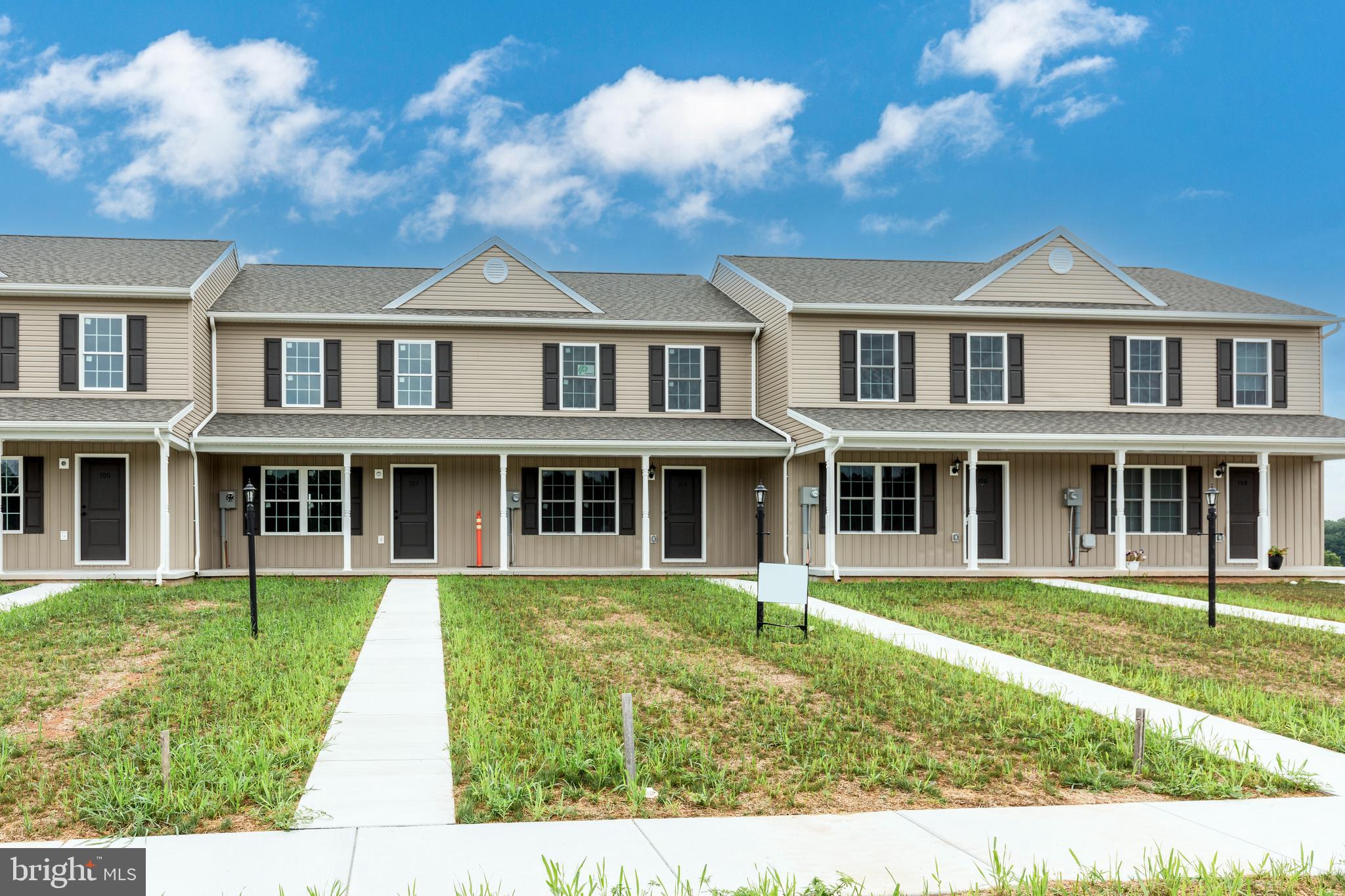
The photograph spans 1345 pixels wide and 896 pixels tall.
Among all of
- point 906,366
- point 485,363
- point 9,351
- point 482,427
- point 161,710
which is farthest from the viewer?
point 485,363

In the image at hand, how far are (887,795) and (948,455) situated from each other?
15.0 metres

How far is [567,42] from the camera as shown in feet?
191

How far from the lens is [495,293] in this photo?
68.2 feet

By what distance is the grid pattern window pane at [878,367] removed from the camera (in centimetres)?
2050

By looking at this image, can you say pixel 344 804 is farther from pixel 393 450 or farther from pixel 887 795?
pixel 393 450

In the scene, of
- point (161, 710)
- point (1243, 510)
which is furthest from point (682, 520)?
point (161, 710)

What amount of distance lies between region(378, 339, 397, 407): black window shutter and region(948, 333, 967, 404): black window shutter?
1121 cm

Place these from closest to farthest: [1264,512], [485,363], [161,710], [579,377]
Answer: [161,710]
[1264,512]
[485,363]
[579,377]

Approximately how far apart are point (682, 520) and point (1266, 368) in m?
12.9

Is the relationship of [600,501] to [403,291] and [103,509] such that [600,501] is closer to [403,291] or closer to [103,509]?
[403,291]

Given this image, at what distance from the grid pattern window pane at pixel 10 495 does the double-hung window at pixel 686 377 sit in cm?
1217

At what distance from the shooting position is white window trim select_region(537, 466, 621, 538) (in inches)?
805

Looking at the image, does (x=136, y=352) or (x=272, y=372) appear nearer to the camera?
(x=136, y=352)

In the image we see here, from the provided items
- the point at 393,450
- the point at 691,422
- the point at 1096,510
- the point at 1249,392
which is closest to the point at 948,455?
the point at 1096,510
